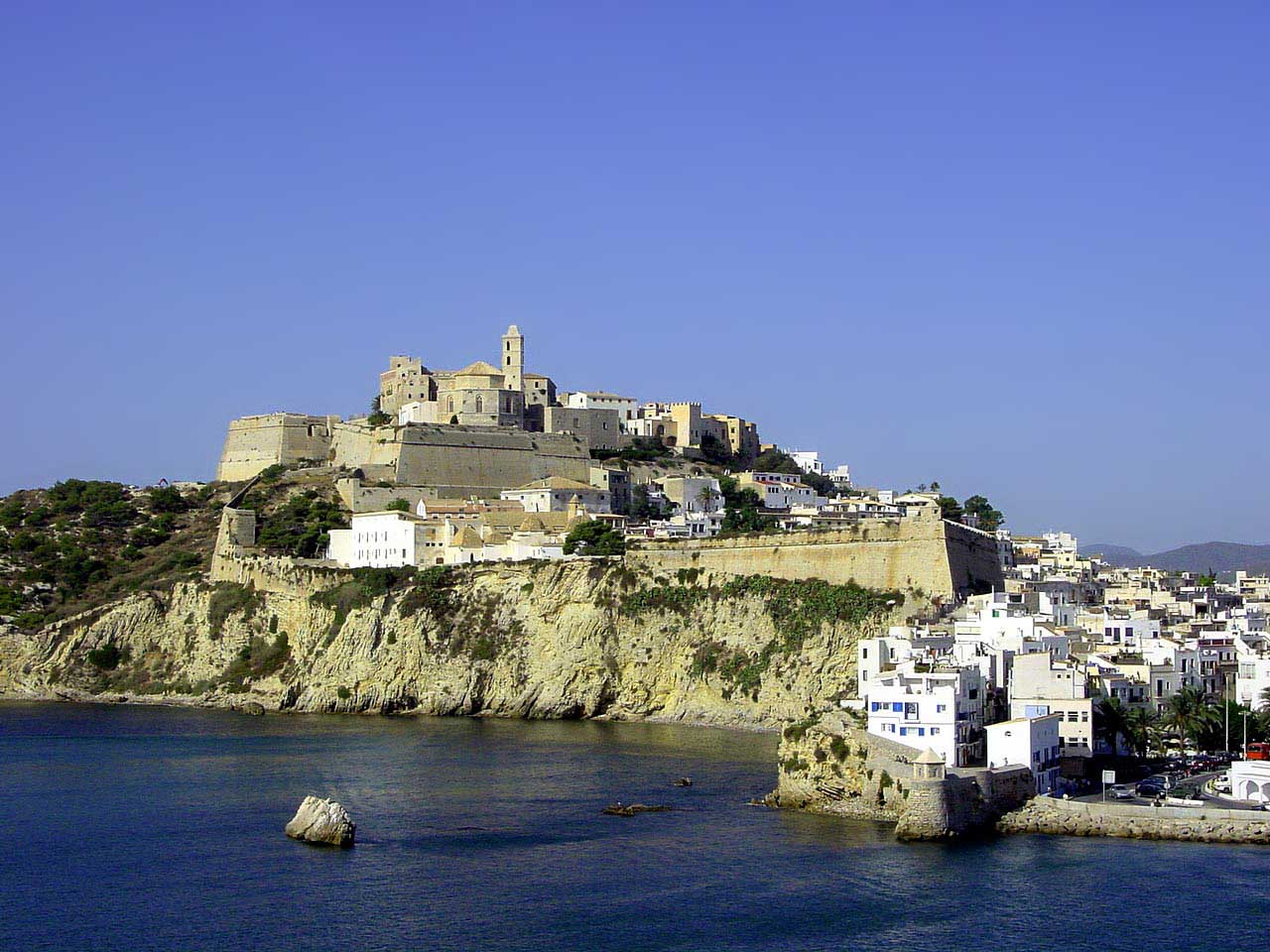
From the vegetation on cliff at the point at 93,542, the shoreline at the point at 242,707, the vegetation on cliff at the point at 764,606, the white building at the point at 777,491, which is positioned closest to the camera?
the vegetation on cliff at the point at 764,606

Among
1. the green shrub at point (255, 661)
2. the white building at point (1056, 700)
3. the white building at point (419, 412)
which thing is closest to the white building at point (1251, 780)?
the white building at point (1056, 700)

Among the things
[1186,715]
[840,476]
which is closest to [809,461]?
[840,476]

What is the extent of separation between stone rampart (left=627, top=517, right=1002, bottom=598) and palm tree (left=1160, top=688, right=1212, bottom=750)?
11.2 metres

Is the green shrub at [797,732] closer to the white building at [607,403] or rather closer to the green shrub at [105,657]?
the green shrub at [105,657]

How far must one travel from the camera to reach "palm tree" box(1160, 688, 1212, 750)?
38250 mm

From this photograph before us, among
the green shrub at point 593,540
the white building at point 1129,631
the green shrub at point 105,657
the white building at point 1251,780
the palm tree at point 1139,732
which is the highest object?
the green shrub at point 593,540

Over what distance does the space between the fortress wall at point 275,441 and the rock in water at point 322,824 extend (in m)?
47.9

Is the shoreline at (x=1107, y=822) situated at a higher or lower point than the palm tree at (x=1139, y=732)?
lower

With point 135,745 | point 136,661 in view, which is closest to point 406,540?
point 136,661

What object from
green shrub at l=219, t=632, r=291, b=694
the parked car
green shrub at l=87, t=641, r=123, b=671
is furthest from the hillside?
the parked car

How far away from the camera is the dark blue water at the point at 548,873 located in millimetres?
26219

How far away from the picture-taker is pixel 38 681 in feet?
213

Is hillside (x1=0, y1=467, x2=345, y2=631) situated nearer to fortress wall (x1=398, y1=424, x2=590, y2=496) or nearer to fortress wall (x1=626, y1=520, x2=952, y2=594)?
fortress wall (x1=398, y1=424, x2=590, y2=496)

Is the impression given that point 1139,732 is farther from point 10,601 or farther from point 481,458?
point 10,601
